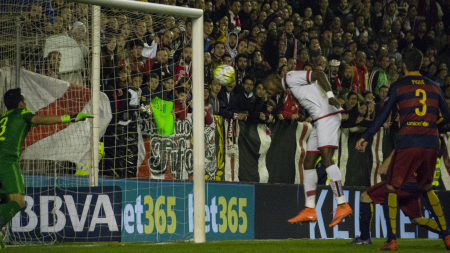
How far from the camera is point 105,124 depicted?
8242mm

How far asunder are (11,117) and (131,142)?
2.30 meters

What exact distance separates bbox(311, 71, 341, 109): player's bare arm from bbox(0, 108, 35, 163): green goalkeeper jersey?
11.0 ft

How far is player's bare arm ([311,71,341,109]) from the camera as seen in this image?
23.0ft

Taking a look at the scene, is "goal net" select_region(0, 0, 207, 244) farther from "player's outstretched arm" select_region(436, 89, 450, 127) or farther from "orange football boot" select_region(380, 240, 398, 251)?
"player's outstretched arm" select_region(436, 89, 450, 127)

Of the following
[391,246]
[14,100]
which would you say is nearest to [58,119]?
[14,100]

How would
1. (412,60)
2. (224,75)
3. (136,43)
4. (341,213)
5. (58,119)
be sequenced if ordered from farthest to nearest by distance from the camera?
1. (136,43)
2. (224,75)
3. (341,213)
4. (58,119)
5. (412,60)

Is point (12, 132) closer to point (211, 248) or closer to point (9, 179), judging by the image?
point (9, 179)

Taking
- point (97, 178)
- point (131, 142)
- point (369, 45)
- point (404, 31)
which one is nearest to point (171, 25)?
point (131, 142)

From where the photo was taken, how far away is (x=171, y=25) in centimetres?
922

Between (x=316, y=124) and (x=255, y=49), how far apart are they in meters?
4.11

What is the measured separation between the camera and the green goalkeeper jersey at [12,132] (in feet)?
20.4

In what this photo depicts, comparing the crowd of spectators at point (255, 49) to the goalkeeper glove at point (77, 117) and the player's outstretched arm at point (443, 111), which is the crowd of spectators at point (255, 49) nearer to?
the goalkeeper glove at point (77, 117)

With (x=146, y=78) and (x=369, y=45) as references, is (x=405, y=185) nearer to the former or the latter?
(x=146, y=78)

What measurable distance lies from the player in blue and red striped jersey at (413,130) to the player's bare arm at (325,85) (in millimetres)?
1057
